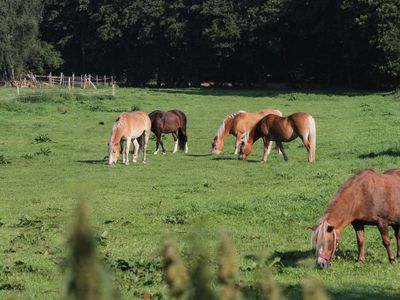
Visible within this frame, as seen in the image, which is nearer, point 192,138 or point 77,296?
point 77,296

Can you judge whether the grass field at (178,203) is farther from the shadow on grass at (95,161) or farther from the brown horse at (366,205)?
the brown horse at (366,205)

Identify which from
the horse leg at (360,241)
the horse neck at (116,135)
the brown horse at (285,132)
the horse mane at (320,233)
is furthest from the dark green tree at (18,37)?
the horse mane at (320,233)

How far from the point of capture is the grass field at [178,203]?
761cm

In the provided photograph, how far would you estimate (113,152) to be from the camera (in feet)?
63.7

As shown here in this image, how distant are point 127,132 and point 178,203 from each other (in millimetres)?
7190

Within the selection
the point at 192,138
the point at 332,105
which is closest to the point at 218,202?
the point at 192,138

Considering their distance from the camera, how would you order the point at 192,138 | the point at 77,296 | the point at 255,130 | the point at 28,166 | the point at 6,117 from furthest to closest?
the point at 6,117 < the point at 192,138 < the point at 255,130 < the point at 28,166 < the point at 77,296

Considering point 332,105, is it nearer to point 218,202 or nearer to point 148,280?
point 218,202

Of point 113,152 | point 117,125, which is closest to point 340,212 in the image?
point 113,152

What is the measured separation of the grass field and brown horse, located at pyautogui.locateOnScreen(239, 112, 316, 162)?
410 mm

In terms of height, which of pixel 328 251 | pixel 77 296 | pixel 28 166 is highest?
pixel 77 296

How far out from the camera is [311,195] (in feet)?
43.1

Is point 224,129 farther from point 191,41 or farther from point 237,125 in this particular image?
point 191,41

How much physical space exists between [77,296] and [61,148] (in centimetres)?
2280
